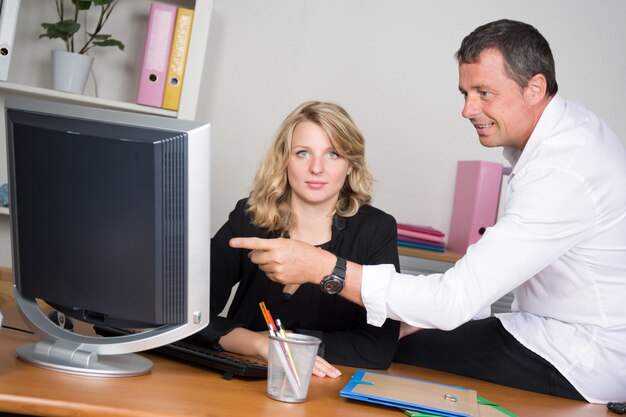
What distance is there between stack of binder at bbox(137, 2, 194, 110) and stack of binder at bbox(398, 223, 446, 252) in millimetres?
980

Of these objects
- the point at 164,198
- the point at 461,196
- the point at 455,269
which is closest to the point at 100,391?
the point at 164,198

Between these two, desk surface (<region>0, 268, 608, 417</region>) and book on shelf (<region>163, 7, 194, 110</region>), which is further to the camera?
book on shelf (<region>163, 7, 194, 110</region>)

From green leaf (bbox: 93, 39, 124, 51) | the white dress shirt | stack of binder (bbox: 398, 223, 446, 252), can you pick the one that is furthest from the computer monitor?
stack of binder (bbox: 398, 223, 446, 252)

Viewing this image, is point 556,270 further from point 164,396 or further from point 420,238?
point 420,238

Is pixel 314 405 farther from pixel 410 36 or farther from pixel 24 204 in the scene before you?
pixel 410 36

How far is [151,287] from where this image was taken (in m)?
1.28

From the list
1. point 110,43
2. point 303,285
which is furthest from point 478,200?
point 110,43

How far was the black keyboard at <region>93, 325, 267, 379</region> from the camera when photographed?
1354mm

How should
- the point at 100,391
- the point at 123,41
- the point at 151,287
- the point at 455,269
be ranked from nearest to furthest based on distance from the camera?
the point at 100,391 → the point at 151,287 → the point at 455,269 → the point at 123,41

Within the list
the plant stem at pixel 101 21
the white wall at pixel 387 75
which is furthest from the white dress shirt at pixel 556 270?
the plant stem at pixel 101 21

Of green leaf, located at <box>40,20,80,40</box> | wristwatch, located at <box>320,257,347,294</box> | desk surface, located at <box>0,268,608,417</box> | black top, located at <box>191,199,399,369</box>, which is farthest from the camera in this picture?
green leaf, located at <box>40,20,80,40</box>

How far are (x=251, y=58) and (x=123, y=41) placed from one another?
521 millimetres

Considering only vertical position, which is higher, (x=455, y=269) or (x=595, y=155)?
(x=595, y=155)

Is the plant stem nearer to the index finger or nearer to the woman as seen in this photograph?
the woman
